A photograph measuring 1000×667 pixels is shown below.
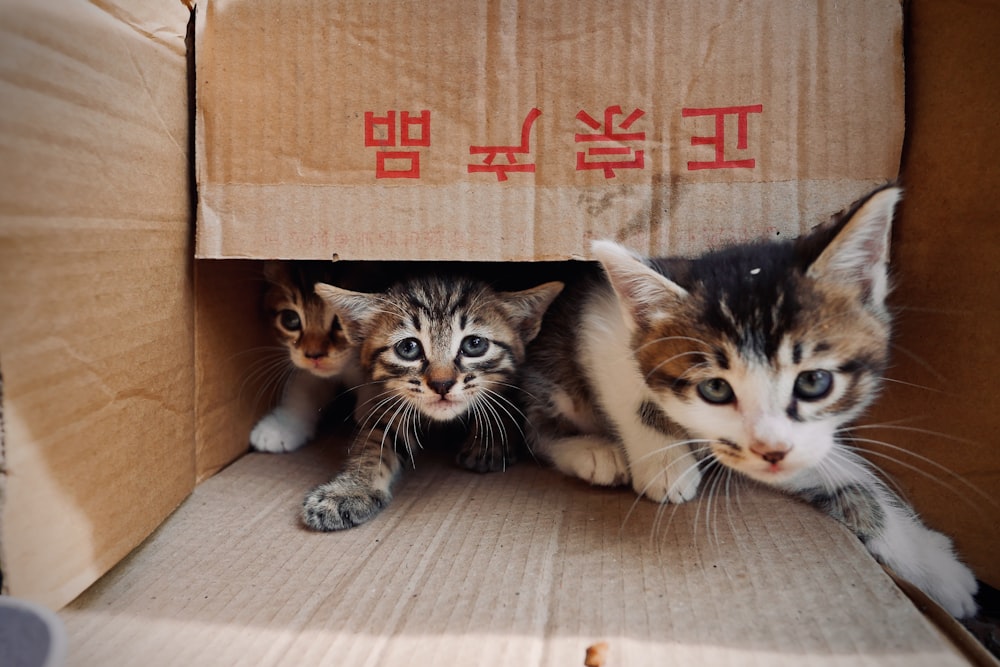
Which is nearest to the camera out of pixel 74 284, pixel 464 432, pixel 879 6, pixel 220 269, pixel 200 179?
pixel 74 284

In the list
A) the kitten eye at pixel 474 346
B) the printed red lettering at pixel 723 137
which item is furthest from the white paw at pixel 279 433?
the printed red lettering at pixel 723 137

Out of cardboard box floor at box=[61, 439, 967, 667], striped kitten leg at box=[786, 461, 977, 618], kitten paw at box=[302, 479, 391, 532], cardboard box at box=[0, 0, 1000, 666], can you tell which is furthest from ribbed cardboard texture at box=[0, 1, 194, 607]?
striped kitten leg at box=[786, 461, 977, 618]

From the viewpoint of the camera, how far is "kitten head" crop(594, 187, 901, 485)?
101 centimetres

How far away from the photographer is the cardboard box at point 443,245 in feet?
2.98

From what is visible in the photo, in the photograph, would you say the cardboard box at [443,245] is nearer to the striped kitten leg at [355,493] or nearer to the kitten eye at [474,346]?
the striped kitten leg at [355,493]

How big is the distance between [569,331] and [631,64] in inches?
24.4

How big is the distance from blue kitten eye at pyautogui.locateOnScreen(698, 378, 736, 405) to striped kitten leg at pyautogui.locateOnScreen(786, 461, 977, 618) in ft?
1.04

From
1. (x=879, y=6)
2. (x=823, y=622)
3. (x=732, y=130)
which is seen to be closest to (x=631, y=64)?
(x=732, y=130)

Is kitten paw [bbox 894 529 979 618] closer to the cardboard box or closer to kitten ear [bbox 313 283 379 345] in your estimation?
the cardboard box

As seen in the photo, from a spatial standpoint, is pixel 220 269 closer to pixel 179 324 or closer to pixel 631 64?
pixel 179 324

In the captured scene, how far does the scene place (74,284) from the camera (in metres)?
0.95

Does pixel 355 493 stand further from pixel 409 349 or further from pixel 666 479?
pixel 666 479

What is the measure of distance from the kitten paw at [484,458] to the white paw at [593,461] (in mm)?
119

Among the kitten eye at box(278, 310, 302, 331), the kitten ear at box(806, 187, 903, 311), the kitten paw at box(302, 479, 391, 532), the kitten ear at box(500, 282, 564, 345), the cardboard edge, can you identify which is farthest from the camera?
the kitten eye at box(278, 310, 302, 331)
